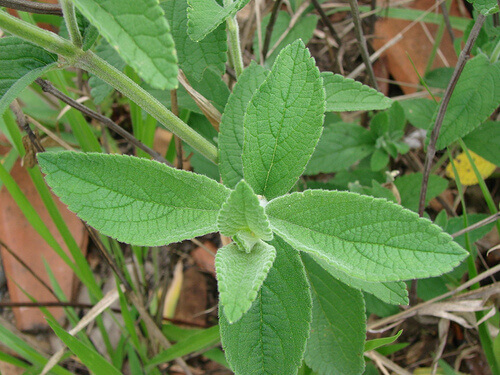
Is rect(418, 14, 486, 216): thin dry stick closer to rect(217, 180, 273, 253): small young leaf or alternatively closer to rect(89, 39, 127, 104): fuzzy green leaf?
rect(217, 180, 273, 253): small young leaf

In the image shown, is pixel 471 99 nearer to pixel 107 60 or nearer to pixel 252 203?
pixel 252 203

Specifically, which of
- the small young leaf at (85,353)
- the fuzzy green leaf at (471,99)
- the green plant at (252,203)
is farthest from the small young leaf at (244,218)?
the fuzzy green leaf at (471,99)

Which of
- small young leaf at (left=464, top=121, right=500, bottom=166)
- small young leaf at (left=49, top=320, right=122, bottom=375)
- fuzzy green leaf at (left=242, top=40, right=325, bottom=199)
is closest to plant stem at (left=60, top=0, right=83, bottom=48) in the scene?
fuzzy green leaf at (left=242, top=40, right=325, bottom=199)

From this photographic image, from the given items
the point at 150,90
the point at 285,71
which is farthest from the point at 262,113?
the point at 150,90

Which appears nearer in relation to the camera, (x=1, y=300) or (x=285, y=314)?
(x=285, y=314)

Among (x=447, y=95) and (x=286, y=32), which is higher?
(x=286, y=32)

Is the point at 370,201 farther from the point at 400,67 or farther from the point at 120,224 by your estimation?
the point at 400,67

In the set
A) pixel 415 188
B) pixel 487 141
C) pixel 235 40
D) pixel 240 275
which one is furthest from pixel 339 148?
pixel 240 275
